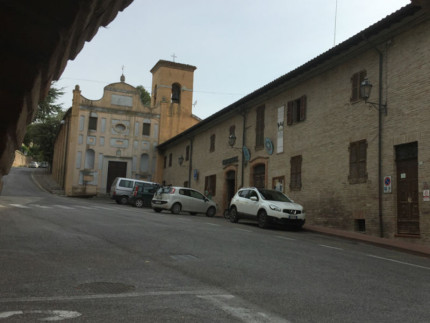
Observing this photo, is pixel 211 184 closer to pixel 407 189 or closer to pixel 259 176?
pixel 259 176

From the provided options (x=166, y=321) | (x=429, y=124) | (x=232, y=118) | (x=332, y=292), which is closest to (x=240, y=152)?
(x=232, y=118)

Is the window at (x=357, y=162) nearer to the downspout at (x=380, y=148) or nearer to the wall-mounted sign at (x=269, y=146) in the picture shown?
the downspout at (x=380, y=148)

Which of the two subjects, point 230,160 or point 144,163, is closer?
point 230,160

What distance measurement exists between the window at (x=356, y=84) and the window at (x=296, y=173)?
4217mm

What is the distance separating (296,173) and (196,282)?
15.5 m

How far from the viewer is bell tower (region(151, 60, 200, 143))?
44.2m

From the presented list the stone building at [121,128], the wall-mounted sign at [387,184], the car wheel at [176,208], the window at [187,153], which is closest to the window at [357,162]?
the wall-mounted sign at [387,184]

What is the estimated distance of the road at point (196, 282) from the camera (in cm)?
444

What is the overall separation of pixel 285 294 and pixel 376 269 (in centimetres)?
321

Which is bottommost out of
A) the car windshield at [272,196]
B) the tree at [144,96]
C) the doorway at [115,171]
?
the car windshield at [272,196]

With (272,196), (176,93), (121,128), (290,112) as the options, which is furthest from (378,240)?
(176,93)

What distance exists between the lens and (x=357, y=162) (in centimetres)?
1689

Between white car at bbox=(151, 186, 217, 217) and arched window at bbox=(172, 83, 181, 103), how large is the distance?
21.8 m

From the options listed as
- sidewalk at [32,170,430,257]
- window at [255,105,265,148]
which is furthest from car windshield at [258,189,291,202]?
window at [255,105,265,148]
